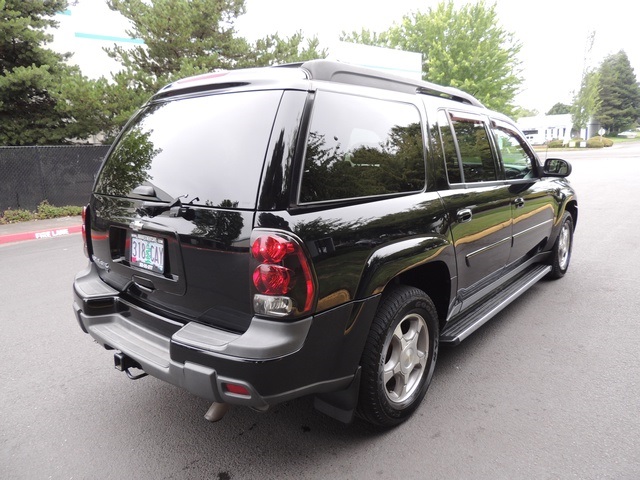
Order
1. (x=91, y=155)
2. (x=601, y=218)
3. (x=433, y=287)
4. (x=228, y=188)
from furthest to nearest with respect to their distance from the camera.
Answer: (x=91, y=155)
(x=601, y=218)
(x=433, y=287)
(x=228, y=188)

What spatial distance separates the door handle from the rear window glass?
Answer: 1495 millimetres

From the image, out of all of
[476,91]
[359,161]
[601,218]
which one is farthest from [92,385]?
[476,91]

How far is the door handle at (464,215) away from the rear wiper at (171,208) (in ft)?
5.61

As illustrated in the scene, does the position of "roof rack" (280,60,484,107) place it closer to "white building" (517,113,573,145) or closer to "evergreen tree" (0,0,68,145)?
"evergreen tree" (0,0,68,145)

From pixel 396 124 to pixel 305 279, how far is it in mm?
1227

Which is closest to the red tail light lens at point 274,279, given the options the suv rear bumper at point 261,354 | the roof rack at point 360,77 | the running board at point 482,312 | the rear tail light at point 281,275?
the rear tail light at point 281,275

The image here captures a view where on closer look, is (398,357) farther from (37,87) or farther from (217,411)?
(37,87)

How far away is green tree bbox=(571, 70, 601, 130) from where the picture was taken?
56625mm

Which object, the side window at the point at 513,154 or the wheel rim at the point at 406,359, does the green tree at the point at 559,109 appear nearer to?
the side window at the point at 513,154

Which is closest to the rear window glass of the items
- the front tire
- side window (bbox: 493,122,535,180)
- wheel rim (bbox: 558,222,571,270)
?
the front tire

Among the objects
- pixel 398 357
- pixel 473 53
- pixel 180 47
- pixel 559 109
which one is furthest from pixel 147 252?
pixel 559 109

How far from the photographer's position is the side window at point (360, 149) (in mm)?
2057

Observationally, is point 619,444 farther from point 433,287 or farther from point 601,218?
point 601,218

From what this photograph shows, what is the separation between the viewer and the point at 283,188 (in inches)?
75.3
